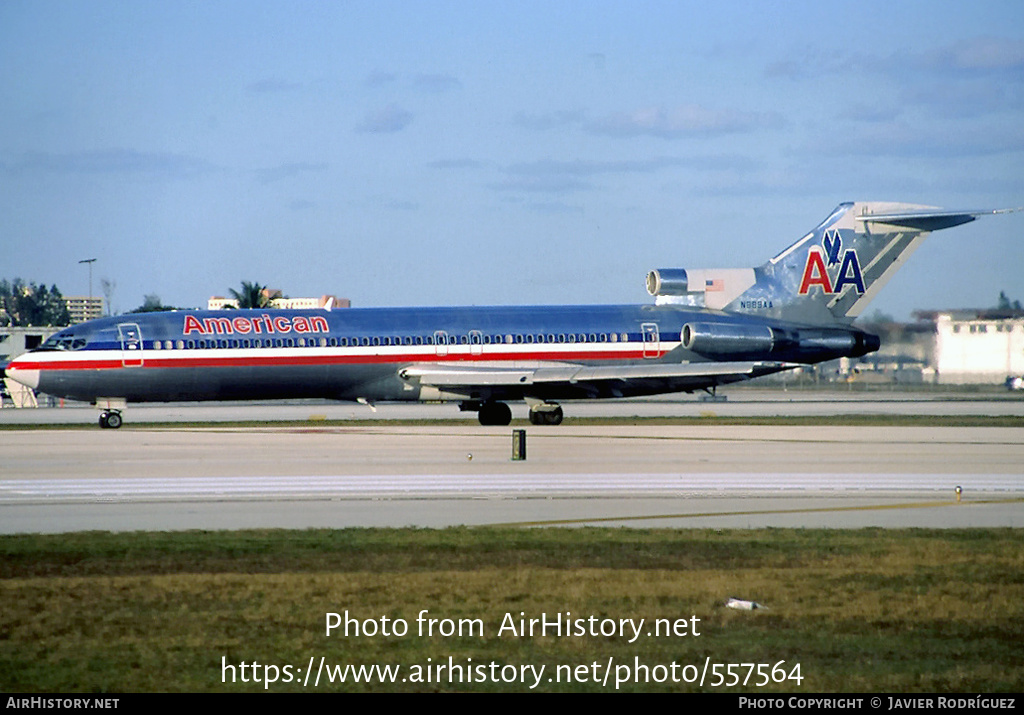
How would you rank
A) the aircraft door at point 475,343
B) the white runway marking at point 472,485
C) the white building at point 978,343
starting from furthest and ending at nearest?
the white building at point 978,343 < the aircraft door at point 475,343 < the white runway marking at point 472,485

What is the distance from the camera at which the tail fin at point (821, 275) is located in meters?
45.7

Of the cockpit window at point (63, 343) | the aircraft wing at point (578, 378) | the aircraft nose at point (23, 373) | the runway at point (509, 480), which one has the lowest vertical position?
the runway at point (509, 480)

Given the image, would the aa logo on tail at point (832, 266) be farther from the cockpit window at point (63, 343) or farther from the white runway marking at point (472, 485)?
the cockpit window at point (63, 343)

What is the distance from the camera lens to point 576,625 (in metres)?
11.5

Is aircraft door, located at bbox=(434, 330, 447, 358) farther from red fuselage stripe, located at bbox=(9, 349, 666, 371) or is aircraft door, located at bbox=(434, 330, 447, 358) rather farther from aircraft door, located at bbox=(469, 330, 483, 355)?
aircraft door, located at bbox=(469, 330, 483, 355)

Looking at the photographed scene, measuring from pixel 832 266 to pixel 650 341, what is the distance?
25.0 ft

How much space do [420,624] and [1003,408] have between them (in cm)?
4916

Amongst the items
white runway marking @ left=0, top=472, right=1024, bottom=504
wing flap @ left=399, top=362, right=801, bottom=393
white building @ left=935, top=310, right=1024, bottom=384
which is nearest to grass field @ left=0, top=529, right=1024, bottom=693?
white runway marking @ left=0, top=472, right=1024, bottom=504

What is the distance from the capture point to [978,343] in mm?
68688

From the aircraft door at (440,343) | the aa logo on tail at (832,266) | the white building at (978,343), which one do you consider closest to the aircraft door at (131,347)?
the aircraft door at (440,343)

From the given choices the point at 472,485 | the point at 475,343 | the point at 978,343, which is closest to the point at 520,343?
the point at 475,343

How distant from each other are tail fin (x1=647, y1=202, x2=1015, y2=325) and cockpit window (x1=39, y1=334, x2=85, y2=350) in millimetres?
20772

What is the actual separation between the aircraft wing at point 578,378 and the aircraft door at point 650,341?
1881 millimetres
